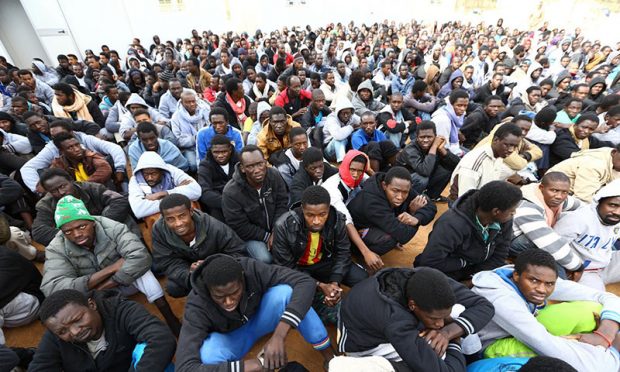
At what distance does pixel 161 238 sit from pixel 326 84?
5558mm

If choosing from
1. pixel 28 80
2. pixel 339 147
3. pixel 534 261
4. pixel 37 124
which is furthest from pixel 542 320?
pixel 28 80

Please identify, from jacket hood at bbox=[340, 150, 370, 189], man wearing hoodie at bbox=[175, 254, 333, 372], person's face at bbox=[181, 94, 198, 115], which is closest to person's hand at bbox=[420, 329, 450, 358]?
man wearing hoodie at bbox=[175, 254, 333, 372]

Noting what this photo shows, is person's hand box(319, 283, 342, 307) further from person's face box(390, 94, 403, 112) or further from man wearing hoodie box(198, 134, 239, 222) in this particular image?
person's face box(390, 94, 403, 112)

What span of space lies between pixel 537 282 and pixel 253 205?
235cm

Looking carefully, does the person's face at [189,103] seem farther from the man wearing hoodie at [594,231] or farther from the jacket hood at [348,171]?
the man wearing hoodie at [594,231]

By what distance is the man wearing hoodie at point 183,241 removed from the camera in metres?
2.24

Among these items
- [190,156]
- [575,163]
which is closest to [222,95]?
[190,156]

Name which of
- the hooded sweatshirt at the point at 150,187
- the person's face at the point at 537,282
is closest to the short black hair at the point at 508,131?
the person's face at the point at 537,282

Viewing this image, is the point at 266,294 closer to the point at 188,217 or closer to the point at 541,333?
the point at 188,217

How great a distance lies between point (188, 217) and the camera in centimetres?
224

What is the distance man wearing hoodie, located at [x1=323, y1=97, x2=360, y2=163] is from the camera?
172 inches

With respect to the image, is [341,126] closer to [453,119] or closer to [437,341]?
[453,119]

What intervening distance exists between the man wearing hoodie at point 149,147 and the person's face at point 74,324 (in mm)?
2297

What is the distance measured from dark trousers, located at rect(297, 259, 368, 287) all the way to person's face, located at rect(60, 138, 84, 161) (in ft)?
9.74
